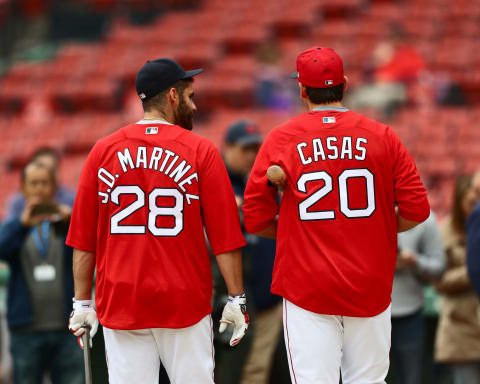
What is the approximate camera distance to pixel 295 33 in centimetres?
1595

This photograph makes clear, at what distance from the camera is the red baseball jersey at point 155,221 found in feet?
9.50

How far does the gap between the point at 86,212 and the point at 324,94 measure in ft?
3.49

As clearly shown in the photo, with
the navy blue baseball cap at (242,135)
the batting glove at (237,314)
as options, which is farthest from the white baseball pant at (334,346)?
the navy blue baseball cap at (242,135)

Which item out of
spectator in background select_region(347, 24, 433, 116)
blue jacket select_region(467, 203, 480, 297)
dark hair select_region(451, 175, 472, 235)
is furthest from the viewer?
spectator in background select_region(347, 24, 433, 116)

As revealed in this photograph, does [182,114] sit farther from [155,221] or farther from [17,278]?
[17,278]

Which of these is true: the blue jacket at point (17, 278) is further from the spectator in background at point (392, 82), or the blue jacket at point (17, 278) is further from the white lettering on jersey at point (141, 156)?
the spectator in background at point (392, 82)

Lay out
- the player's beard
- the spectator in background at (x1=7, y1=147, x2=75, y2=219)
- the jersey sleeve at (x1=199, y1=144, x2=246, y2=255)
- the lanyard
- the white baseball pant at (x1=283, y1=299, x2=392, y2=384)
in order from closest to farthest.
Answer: the white baseball pant at (x1=283, y1=299, x2=392, y2=384) → the jersey sleeve at (x1=199, y1=144, x2=246, y2=255) → the player's beard → the lanyard → the spectator in background at (x1=7, y1=147, x2=75, y2=219)

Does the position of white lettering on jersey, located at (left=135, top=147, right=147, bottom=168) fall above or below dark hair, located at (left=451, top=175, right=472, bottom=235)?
above

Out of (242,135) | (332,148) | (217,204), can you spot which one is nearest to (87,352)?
(217,204)

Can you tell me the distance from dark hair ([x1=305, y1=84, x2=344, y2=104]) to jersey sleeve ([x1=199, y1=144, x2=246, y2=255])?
45 centimetres

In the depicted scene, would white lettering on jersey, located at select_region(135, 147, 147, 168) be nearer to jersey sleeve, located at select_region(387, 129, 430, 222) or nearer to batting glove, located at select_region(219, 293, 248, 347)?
batting glove, located at select_region(219, 293, 248, 347)

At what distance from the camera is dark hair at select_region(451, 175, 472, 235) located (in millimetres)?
4441

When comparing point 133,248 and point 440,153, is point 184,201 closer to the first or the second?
point 133,248

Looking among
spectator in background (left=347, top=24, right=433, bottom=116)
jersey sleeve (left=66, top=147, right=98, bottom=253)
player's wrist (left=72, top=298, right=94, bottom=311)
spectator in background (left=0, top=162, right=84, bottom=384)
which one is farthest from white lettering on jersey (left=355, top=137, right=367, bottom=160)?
spectator in background (left=347, top=24, right=433, bottom=116)
